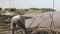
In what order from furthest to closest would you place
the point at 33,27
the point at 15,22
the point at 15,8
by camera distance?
1. the point at 15,8
2. the point at 33,27
3. the point at 15,22

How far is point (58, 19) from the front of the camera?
377 cm

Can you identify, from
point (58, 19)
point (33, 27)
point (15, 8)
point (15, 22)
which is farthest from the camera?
point (15, 8)

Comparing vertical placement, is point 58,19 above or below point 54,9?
below

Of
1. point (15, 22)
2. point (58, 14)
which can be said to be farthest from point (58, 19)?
point (15, 22)

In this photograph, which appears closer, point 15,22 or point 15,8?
point 15,22

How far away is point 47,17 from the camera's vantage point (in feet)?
11.5

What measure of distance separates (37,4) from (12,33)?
1070mm

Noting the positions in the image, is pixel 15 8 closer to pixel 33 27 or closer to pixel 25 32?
pixel 33 27

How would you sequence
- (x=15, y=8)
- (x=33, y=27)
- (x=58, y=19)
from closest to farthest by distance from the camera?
(x=33, y=27) < (x=58, y=19) < (x=15, y=8)

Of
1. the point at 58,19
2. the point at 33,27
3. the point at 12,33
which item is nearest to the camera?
the point at 12,33

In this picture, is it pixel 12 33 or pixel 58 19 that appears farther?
pixel 58 19

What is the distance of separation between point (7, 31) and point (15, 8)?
0.89 metres

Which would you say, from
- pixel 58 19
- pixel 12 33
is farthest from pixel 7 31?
pixel 58 19

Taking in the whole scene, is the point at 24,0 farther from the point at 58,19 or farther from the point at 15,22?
the point at 15,22
